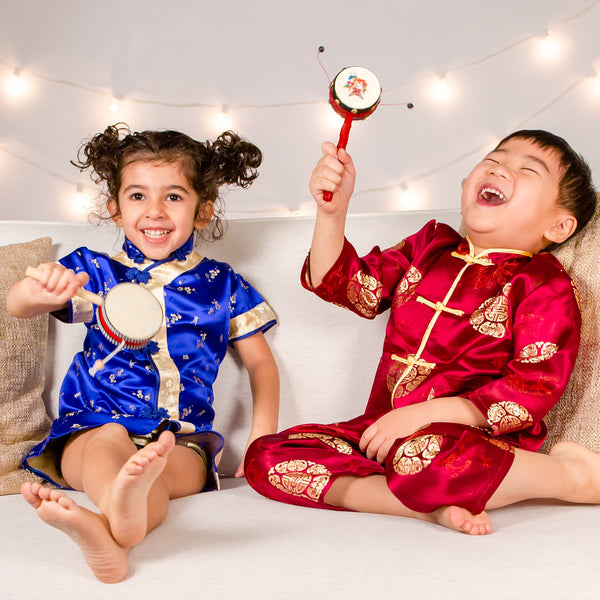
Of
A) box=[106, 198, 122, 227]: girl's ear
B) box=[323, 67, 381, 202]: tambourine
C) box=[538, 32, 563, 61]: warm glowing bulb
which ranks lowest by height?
box=[106, 198, 122, 227]: girl's ear

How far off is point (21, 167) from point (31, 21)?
47 cm

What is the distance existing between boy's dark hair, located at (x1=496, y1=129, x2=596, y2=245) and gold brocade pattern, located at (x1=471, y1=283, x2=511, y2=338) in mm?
180

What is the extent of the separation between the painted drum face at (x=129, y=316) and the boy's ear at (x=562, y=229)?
687 mm

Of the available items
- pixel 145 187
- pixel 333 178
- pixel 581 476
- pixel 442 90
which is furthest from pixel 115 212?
pixel 442 90

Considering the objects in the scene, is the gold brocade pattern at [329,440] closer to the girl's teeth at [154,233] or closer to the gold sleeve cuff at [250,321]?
the gold sleeve cuff at [250,321]

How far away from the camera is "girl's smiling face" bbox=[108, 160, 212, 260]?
1.35 meters

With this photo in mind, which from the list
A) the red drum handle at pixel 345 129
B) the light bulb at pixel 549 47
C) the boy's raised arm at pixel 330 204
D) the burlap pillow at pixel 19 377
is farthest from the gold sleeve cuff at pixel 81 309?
the light bulb at pixel 549 47

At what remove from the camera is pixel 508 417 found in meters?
1.08

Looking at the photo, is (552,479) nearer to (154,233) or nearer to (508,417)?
(508,417)

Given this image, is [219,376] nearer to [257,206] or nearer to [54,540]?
[54,540]

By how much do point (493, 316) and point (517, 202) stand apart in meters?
0.20

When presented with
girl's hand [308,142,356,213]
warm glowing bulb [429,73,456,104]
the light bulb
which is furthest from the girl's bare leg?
the light bulb

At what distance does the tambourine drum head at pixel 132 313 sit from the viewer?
99cm

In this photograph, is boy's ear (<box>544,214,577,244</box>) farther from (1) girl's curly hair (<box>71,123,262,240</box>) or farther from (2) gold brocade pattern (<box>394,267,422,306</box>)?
(1) girl's curly hair (<box>71,123,262,240</box>)
